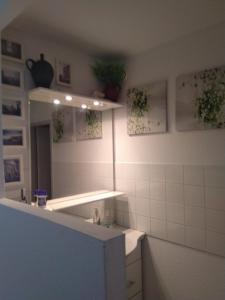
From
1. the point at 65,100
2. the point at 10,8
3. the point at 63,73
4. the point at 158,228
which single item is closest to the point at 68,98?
the point at 65,100

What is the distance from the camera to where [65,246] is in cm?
81

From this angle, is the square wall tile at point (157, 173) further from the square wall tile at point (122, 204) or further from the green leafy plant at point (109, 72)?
the green leafy plant at point (109, 72)

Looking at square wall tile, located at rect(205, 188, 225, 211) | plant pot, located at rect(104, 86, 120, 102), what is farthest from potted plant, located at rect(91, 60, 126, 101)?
square wall tile, located at rect(205, 188, 225, 211)

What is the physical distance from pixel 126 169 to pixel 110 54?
103 centimetres

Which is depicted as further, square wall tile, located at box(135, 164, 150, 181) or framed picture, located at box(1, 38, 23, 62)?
square wall tile, located at box(135, 164, 150, 181)

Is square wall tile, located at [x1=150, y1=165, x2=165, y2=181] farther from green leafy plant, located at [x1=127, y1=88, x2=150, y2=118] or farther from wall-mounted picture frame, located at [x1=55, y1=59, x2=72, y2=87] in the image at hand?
wall-mounted picture frame, located at [x1=55, y1=59, x2=72, y2=87]

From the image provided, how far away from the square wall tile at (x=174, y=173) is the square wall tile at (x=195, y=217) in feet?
0.74

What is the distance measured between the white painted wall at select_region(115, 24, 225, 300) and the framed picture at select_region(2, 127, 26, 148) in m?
0.92

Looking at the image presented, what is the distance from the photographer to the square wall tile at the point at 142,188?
6.80 feet

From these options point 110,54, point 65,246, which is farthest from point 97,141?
point 65,246

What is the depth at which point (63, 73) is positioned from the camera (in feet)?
6.35

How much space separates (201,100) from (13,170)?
1375 millimetres

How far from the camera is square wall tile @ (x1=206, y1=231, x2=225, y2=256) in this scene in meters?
1.67

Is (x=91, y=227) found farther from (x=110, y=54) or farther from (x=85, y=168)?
(x=110, y=54)
